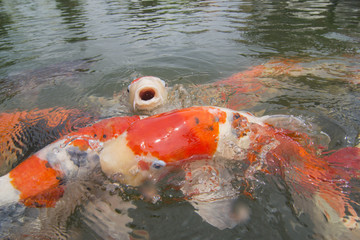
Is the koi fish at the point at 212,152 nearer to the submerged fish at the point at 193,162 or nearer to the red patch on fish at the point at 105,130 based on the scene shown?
the submerged fish at the point at 193,162

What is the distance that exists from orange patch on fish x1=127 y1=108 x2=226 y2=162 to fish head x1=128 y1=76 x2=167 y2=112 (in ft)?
4.11

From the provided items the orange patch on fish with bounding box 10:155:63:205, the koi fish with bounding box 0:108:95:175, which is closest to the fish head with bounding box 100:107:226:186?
the orange patch on fish with bounding box 10:155:63:205

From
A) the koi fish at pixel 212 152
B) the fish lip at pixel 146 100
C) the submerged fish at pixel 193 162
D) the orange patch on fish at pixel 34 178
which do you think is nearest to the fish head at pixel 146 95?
the fish lip at pixel 146 100

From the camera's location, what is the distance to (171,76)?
5.07m

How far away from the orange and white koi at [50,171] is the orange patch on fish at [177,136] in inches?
17.0

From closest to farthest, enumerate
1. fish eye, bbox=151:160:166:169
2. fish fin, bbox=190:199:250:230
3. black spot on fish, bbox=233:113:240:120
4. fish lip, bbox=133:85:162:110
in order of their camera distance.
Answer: fish fin, bbox=190:199:250:230 < fish eye, bbox=151:160:166:169 < black spot on fish, bbox=233:113:240:120 < fish lip, bbox=133:85:162:110

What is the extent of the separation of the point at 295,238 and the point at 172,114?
124 cm

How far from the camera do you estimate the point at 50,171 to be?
1.93 meters

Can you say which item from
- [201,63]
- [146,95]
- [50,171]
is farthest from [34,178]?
[201,63]

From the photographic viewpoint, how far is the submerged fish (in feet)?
6.07

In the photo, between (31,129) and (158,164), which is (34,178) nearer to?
(158,164)

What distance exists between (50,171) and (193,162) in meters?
1.15

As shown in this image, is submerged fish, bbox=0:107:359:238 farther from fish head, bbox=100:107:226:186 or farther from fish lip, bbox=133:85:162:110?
fish lip, bbox=133:85:162:110

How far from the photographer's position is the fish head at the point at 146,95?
3.21 metres
